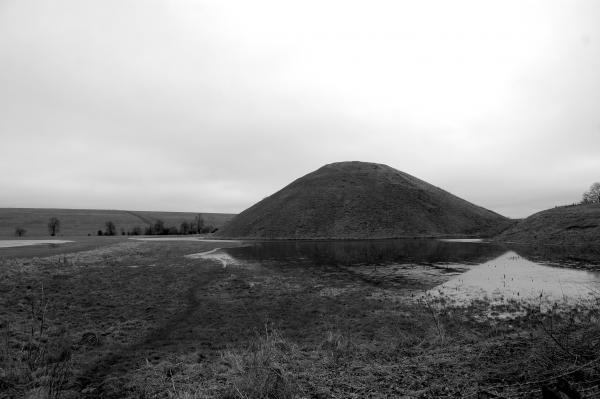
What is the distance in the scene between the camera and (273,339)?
11609 mm

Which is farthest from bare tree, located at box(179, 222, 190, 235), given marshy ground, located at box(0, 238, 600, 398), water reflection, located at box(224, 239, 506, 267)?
marshy ground, located at box(0, 238, 600, 398)

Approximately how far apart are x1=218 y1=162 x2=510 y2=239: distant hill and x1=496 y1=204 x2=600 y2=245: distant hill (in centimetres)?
2341

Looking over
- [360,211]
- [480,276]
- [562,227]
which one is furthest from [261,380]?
[360,211]

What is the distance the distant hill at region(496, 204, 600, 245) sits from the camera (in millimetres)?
49513

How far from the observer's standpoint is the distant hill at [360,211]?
3501 inches

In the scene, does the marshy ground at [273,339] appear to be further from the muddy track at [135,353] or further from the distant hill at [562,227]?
the distant hill at [562,227]

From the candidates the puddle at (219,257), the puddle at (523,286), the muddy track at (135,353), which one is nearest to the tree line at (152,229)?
the puddle at (219,257)

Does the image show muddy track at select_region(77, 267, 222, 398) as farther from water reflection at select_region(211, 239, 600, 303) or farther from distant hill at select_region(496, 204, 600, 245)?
distant hill at select_region(496, 204, 600, 245)

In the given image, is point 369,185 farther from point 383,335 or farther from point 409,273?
point 383,335

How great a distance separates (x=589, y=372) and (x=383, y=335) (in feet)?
24.3

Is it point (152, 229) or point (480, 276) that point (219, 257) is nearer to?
point (480, 276)

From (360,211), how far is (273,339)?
3447 inches

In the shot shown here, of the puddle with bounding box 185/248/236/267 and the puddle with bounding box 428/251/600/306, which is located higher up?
the puddle with bounding box 428/251/600/306

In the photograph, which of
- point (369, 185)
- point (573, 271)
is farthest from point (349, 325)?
point (369, 185)
